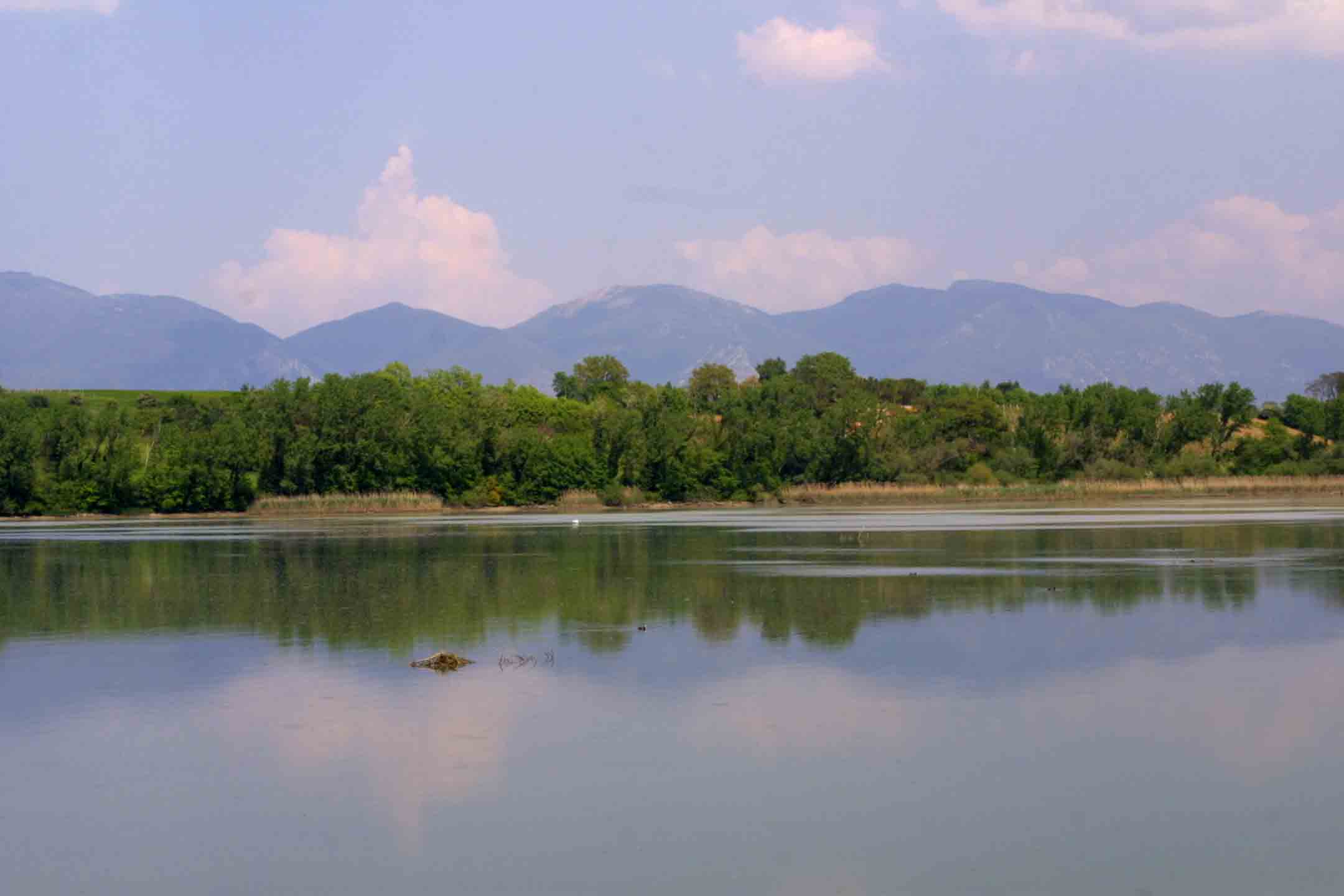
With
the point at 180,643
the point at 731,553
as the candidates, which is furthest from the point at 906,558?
the point at 180,643

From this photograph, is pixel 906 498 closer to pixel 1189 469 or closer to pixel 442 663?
pixel 1189 469

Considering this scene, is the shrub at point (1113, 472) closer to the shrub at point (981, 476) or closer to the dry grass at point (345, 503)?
the shrub at point (981, 476)

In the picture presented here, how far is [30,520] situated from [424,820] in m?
67.9

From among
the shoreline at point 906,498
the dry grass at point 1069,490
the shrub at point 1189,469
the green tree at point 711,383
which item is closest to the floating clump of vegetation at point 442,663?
the shoreline at point 906,498

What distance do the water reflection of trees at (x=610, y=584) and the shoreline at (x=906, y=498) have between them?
105 ft

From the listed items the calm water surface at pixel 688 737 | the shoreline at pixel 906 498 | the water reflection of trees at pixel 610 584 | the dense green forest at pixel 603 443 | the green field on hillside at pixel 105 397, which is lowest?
the calm water surface at pixel 688 737

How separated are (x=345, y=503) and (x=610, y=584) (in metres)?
49.9

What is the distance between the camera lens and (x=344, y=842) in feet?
35.5

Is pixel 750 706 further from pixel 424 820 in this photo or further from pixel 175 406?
pixel 175 406

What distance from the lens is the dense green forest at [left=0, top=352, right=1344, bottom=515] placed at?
253ft

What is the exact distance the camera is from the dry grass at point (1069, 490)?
81.5 metres

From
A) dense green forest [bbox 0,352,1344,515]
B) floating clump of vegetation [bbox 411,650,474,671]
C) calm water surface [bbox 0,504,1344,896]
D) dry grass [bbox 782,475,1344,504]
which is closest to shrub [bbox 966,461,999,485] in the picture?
dense green forest [bbox 0,352,1344,515]

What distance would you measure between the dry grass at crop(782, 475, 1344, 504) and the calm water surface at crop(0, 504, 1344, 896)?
53335mm

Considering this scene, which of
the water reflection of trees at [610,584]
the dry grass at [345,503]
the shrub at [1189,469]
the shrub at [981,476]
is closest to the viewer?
the water reflection of trees at [610,584]
